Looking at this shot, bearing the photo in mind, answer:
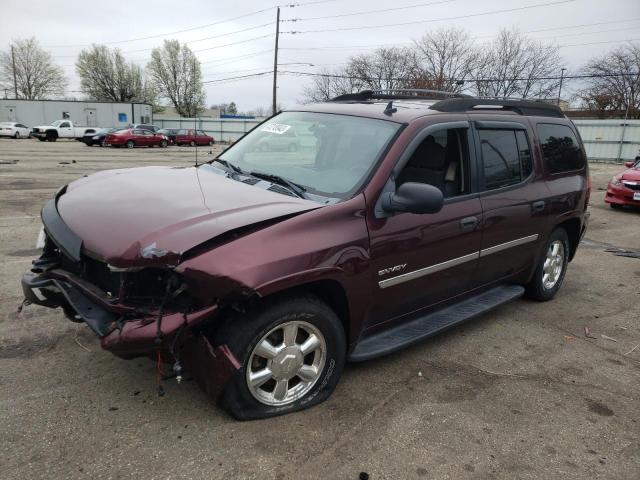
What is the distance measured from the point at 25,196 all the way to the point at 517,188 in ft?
33.1

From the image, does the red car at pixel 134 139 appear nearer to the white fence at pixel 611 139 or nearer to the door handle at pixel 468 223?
the white fence at pixel 611 139


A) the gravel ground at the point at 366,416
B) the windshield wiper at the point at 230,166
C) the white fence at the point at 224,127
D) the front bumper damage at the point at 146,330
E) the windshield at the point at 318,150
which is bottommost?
the gravel ground at the point at 366,416

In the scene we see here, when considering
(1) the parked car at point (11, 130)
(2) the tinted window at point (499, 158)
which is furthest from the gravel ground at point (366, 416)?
(1) the parked car at point (11, 130)

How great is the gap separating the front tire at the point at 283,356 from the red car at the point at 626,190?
10.8 metres

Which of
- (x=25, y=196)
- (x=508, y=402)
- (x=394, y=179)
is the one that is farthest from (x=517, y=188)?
(x=25, y=196)

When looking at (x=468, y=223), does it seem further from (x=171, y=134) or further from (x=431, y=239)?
(x=171, y=134)

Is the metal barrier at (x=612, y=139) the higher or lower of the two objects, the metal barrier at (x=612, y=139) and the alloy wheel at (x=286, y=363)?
the higher

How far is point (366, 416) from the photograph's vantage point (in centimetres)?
298

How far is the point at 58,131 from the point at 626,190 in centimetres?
3822

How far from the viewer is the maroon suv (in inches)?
97.6

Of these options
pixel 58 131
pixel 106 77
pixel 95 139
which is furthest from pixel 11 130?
pixel 106 77

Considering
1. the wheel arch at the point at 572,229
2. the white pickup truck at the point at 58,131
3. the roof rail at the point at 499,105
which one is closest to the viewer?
the roof rail at the point at 499,105

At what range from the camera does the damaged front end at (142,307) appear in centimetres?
239

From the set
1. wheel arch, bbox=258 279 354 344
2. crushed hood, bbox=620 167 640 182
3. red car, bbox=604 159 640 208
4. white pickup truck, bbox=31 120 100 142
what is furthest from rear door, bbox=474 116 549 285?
white pickup truck, bbox=31 120 100 142
